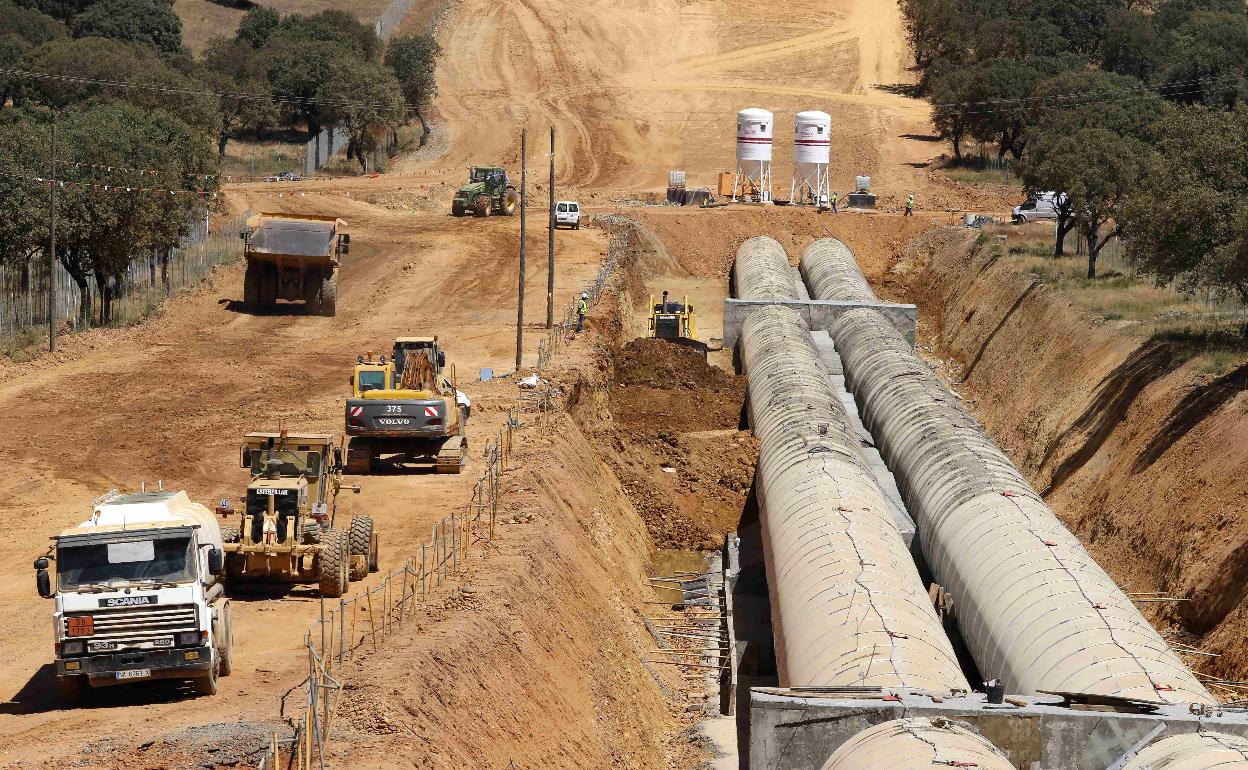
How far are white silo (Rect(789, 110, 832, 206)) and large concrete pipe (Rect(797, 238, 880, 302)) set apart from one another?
45.7 ft

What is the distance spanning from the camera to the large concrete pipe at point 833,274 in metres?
54.8

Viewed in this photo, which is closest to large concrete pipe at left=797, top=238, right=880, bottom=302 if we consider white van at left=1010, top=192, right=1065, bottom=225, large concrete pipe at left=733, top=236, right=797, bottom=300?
large concrete pipe at left=733, top=236, right=797, bottom=300

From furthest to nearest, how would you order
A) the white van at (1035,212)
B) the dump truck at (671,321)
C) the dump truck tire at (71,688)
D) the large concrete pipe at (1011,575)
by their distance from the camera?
1. the white van at (1035,212)
2. the dump truck at (671,321)
3. the large concrete pipe at (1011,575)
4. the dump truck tire at (71,688)

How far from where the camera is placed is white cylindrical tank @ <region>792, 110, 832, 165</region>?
8162 cm

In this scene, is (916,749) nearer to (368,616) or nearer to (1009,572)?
(1009,572)

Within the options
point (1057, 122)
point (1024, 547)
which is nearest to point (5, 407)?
point (1024, 547)

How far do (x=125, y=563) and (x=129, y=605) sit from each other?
0.52m

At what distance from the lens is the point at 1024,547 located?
77.6 feet

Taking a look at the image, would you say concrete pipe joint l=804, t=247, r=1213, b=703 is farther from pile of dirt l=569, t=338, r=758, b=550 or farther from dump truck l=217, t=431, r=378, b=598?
dump truck l=217, t=431, r=378, b=598

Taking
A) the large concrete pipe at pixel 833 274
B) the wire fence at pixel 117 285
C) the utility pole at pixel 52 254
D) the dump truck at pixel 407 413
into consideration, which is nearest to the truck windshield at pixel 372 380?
the dump truck at pixel 407 413

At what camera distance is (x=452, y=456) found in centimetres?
3319

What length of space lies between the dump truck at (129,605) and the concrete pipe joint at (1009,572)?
410 inches

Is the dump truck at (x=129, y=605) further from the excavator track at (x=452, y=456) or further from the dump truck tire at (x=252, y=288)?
the dump truck tire at (x=252, y=288)

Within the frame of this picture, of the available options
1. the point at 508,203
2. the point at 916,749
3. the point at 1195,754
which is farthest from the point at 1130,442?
the point at 508,203
